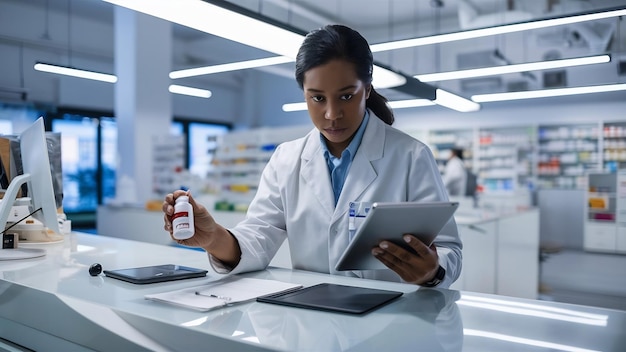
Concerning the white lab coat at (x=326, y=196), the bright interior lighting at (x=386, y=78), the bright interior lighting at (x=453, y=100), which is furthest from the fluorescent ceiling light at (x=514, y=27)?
the white lab coat at (x=326, y=196)

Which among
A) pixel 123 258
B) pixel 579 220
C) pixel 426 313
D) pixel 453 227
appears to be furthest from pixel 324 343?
pixel 579 220

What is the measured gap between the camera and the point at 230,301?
3.87 ft

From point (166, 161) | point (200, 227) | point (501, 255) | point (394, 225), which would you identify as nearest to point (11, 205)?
point (200, 227)

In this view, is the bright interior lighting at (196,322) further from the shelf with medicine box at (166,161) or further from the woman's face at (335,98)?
the shelf with medicine box at (166,161)

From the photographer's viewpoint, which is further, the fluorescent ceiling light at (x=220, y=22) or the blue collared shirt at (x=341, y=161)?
the fluorescent ceiling light at (x=220, y=22)

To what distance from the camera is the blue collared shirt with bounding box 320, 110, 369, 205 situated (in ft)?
5.49

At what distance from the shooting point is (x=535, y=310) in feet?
3.88

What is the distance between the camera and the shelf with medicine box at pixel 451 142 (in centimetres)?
1076

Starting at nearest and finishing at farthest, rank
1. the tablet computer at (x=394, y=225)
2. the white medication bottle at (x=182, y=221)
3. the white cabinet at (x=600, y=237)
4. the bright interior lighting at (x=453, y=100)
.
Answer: the tablet computer at (x=394, y=225), the white medication bottle at (x=182, y=221), the bright interior lighting at (x=453, y=100), the white cabinet at (x=600, y=237)

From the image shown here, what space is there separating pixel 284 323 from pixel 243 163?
4873 mm

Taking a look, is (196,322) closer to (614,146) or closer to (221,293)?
(221,293)

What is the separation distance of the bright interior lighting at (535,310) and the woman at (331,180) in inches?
4.9

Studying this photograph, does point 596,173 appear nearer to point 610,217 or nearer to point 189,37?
point 610,217

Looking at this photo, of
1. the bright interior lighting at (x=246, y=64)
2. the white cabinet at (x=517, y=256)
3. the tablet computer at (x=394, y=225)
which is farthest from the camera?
the bright interior lighting at (x=246, y=64)
